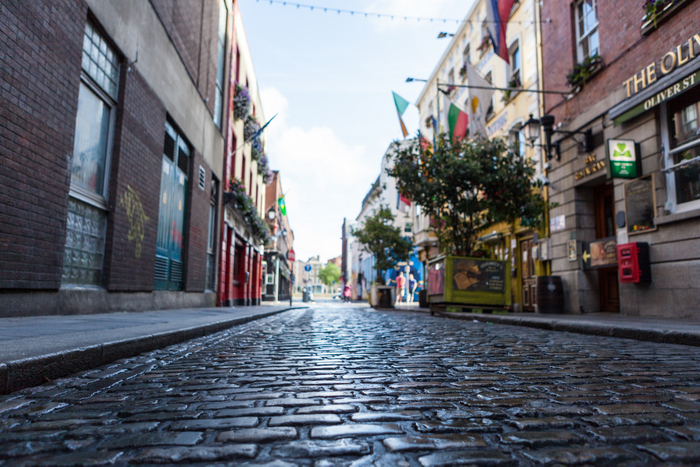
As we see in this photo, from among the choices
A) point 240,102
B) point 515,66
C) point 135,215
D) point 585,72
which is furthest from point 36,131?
point 515,66

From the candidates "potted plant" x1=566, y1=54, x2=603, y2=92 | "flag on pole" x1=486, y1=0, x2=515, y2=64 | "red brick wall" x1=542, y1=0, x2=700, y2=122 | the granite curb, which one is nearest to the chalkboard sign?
"red brick wall" x1=542, y1=0, x2=700, y2=122

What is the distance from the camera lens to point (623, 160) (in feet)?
32.7

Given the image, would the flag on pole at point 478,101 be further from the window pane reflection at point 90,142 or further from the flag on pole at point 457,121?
the window pane reflection at point 90,142

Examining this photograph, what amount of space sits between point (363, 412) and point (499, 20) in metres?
14.2

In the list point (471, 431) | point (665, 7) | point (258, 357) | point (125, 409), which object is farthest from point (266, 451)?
point (665, 7)

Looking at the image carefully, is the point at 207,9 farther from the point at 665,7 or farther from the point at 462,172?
the point at 665,7

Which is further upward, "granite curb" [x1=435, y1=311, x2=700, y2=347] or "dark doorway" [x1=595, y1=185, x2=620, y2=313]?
"dark doorway" [x1=595, y1=185, x2=620, y2=313]

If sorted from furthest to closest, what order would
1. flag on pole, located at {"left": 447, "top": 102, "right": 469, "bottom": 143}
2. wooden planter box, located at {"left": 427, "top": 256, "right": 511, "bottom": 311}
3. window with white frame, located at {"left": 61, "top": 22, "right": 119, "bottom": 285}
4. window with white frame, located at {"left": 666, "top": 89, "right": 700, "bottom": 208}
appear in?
flag on pole, located at {"left": 447, "top": 102, "right": 469, "bottom": 143} < wooden planter box, located at {"left": 427, "top": 256, "right": 511, "bottom": 311} < window with white frame, located at {"left": 666, "top": 89, "right": 700, "bottom": 208} < window with white frame, located at {"left": 61, "top": 22, "right": 119, "bottom": 285}

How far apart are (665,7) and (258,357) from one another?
397 inches

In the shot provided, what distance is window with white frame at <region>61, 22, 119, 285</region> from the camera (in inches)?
265

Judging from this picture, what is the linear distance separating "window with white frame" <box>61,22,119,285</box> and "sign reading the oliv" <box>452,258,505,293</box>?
27.8 ft

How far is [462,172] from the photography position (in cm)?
1316

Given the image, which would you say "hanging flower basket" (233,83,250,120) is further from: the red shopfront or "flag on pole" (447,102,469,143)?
"flag on pole" (447,102,469,143)

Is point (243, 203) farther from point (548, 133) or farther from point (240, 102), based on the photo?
point (548, 133)
